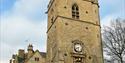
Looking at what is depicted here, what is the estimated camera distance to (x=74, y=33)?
31.9 meters

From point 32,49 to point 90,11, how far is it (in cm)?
1198

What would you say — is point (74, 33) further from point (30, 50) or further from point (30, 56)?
point (30, 50)

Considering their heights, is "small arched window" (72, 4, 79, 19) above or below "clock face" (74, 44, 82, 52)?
above

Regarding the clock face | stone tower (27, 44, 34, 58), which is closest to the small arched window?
the clock face

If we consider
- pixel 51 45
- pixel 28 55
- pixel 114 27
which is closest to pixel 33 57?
pixel 28 55

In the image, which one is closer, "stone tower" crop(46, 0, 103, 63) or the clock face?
"stone tower" crop(46, 0, 103, 63)

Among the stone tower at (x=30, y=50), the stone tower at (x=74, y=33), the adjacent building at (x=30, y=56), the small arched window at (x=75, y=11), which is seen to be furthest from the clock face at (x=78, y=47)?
the stone tower at (x=30, y=50)

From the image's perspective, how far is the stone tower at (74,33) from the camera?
30.8 m

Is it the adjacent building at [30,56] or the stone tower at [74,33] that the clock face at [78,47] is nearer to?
the stone tower at [74,33]

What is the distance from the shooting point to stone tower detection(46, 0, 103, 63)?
30781 mm

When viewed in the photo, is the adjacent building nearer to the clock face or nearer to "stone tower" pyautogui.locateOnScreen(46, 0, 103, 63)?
"stone tower" pyautogui.locateOnScreen(46, 0, 103, 63)

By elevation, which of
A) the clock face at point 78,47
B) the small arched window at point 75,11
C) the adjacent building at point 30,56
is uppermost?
the small arched window at point 75,11

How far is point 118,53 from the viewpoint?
26.5m

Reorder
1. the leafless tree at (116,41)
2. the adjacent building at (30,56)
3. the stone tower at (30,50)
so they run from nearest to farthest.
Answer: the leafless tree at (116,41) < the adjacent building at (30,56) < the stone tower at (30,50)
